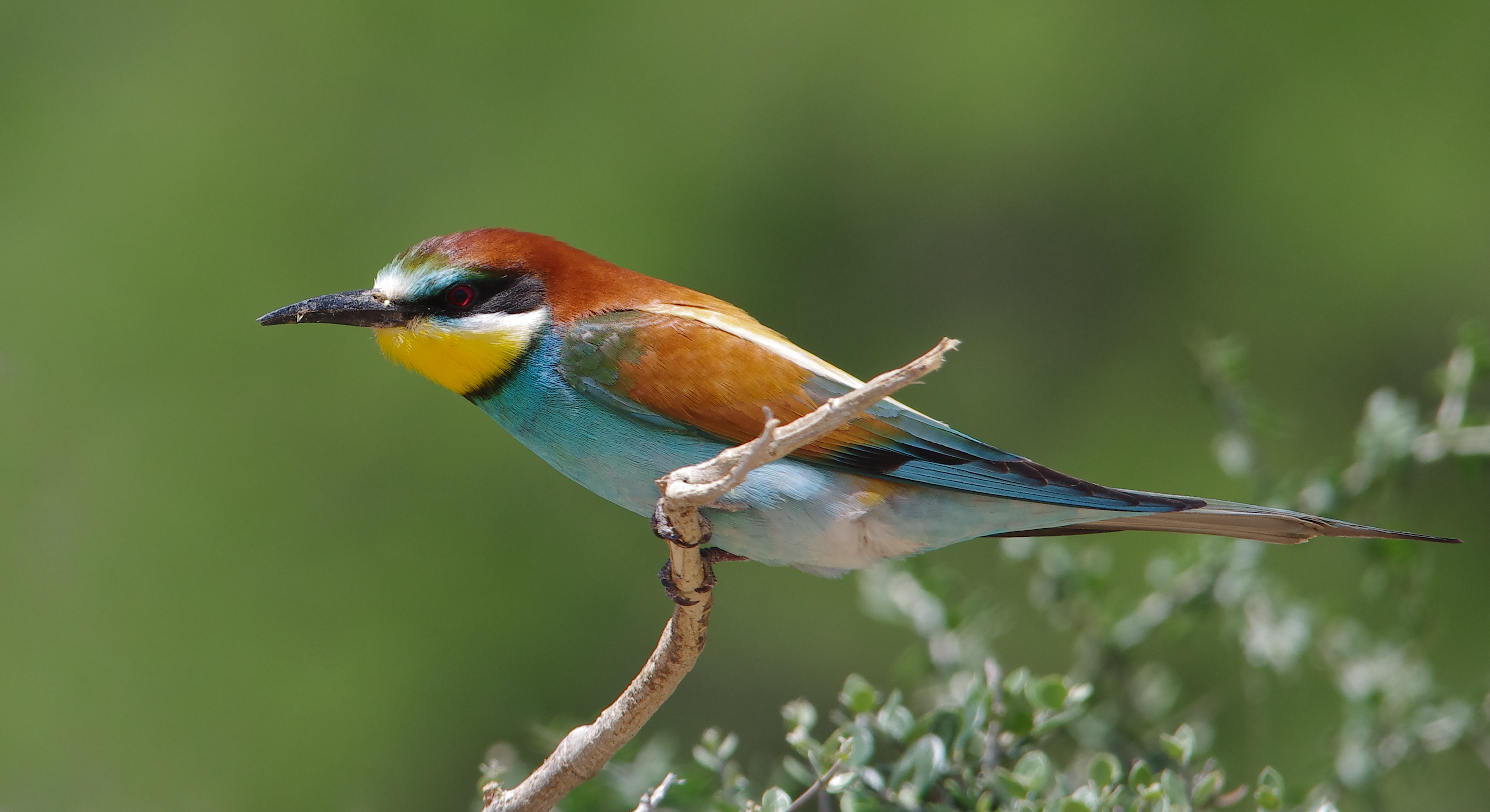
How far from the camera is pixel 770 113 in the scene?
424 cm

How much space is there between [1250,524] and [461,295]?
3.49 ft

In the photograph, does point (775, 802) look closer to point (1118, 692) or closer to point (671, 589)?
point (671, 589)

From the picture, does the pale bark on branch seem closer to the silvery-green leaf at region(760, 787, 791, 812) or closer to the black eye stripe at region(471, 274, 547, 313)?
the silvery-green leaf at region(760, 787, 791, 812)

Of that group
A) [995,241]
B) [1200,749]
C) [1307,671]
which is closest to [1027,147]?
[995,241]

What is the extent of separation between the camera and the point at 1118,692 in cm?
205

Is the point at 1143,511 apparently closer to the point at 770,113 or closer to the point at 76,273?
the point at 770,113

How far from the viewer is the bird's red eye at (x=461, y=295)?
172cm

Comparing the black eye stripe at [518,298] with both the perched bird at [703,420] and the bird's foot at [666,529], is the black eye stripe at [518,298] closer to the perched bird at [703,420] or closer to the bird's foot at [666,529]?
the perched bird at [703,420]

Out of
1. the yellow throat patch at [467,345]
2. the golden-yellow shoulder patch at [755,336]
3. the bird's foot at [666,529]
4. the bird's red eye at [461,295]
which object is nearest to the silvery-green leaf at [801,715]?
the bird's foot at [666,529]

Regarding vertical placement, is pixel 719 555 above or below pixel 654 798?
above

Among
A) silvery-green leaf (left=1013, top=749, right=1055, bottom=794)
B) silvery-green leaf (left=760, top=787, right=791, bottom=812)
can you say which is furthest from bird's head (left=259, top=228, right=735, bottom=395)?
silvery-green leaf (left=1013, top=749, right=1055, bottom=794)

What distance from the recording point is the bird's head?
5.56ft

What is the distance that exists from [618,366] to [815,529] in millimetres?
330

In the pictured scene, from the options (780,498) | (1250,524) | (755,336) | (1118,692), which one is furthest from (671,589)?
(1118,692)
